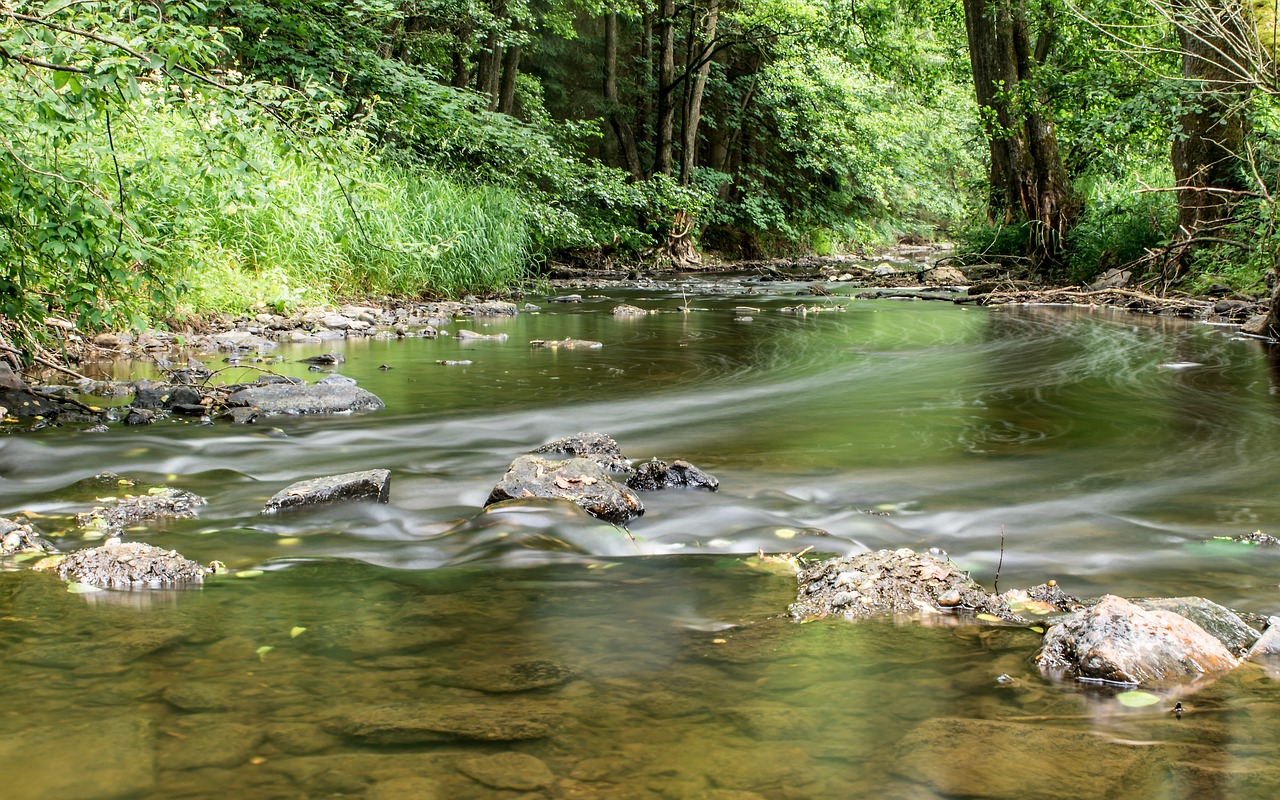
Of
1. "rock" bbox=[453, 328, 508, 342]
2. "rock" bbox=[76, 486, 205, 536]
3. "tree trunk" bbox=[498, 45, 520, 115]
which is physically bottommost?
"rock" bbox=[76, 486, 205, 536]

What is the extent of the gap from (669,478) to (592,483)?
21.2 inches

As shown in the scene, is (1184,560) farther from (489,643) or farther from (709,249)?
(709,249)

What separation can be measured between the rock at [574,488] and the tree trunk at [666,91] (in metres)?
20.4

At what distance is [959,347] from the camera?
1067cm

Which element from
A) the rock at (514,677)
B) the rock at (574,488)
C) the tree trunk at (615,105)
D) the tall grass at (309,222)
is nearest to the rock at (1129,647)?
the rock at (514,677)

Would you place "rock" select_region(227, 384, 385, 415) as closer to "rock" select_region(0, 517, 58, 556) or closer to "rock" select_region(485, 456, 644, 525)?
"rock" select_region(485, 456, 644, 525)

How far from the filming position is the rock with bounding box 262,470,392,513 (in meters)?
4.20

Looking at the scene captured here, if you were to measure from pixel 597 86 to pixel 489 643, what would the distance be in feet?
91.9

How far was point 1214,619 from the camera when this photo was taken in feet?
9.05

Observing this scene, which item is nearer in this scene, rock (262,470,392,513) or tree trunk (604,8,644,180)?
rock (262,470,392,513)

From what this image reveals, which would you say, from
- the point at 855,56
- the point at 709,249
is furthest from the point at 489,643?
the point at 709,249

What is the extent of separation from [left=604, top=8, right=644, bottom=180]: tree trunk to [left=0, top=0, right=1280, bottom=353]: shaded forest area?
0.08 meters

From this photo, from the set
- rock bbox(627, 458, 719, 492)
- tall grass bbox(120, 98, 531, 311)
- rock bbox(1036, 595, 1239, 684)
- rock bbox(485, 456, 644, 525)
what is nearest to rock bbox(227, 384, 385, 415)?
tall grass bbox(120, 98, 531, 311)

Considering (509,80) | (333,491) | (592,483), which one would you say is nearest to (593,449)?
(592,483)
